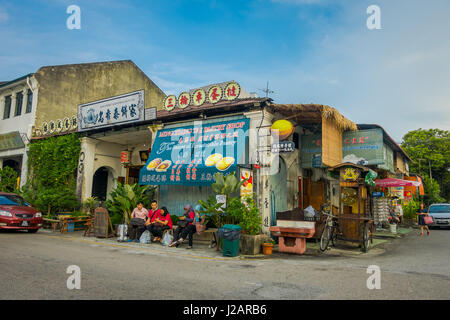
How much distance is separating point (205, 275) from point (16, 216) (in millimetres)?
9898

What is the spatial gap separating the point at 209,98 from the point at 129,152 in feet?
28.1

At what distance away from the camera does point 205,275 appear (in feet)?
20.1

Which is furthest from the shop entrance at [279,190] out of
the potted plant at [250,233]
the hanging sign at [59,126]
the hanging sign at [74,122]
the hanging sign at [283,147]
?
the hanging sign at [59,126]

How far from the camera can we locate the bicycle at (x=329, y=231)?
9664 millimetres

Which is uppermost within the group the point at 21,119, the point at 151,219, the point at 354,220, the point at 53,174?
the point at 21,119

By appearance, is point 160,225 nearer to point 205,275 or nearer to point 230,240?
point 230,240

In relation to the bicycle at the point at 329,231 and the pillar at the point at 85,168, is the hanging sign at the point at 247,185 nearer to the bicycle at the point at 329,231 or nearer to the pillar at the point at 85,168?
the bicycle at the point at 329,231

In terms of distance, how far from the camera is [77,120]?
685 inches

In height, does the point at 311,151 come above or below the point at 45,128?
below

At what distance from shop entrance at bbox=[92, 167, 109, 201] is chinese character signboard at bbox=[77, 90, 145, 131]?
3.73m

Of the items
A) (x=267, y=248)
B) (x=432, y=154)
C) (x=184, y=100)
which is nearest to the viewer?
(x=267, y=248)

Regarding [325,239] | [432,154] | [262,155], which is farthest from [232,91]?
[432,154]
